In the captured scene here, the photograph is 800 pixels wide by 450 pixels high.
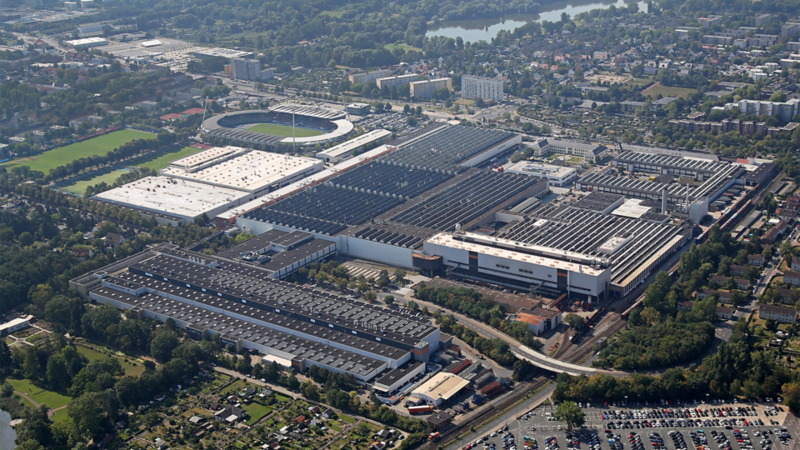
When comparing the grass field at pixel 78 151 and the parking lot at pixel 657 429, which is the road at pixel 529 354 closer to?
the parking lot at pixel 657 429

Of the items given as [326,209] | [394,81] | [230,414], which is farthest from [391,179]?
[394,81]

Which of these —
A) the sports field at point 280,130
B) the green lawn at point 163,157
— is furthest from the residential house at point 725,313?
the green lawn at point 163,157

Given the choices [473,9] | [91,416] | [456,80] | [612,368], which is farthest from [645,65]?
[91,416]

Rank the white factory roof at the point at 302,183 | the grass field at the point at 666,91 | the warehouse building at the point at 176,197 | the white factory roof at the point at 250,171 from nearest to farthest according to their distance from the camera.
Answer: the white factory roof at the point at 302,183
the warehouse building at the point at 176,197
the white factory roof at the point at 250,171
the grass field at the point at 666,91

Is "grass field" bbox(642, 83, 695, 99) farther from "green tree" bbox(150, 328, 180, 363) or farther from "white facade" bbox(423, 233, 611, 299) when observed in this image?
"green tree" bbox(150, 328, 180, 363)

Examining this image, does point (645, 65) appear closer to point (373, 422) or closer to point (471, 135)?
point (471, 135)

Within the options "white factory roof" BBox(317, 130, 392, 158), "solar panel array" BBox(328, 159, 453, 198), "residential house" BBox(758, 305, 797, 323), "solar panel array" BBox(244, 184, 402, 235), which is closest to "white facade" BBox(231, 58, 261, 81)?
"white factory roof" BBox(317, 130, 392, 158)
